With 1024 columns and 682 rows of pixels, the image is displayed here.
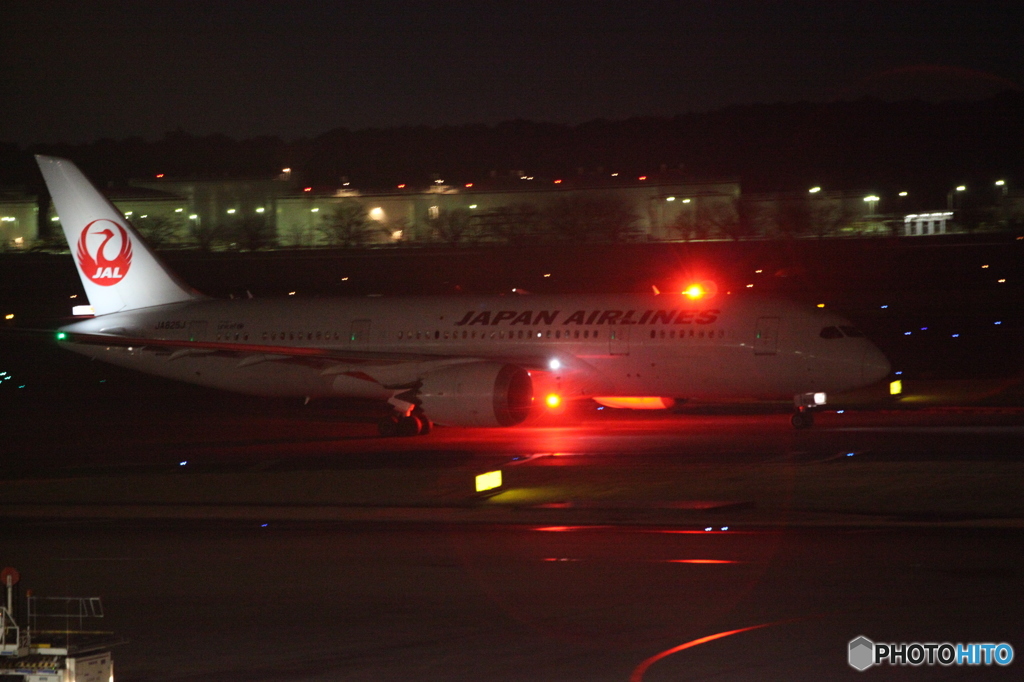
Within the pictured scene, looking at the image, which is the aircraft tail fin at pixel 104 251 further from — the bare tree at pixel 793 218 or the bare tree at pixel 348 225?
the bare tree at pixel 793 218

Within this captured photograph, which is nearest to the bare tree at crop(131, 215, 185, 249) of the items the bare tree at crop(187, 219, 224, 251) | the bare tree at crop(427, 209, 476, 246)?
the bare tree at crop(187, 219, 224, 251)

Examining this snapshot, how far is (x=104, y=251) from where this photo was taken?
33.7m

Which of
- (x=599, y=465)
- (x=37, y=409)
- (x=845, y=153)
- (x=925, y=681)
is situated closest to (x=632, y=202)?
(x=845, y=153)

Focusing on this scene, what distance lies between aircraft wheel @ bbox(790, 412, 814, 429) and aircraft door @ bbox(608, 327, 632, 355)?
168 inches

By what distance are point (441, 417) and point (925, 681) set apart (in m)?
19.5

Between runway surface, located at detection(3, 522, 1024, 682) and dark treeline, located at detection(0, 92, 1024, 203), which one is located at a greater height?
dark treeline, located at detection(0, 92, 1024, 203)

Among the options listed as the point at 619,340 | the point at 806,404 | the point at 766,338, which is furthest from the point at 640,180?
the point at 806,404

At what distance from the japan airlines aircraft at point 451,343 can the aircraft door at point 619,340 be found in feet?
0.12

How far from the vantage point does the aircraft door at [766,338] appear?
27.3m

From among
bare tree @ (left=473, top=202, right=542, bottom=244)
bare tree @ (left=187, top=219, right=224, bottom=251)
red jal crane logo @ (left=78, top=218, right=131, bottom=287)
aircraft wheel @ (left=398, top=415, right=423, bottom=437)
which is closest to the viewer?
aircraft wheel @ (left=398, top=415, right=423, bottom=437)

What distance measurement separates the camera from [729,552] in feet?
43.5

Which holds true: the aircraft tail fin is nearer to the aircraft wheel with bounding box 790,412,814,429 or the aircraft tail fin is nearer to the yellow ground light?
the aircraft wheel with bounding box 790,412,814,429

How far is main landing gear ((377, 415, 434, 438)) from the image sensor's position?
94.1 ft

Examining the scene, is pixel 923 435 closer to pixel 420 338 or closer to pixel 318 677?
pixel 420 338
